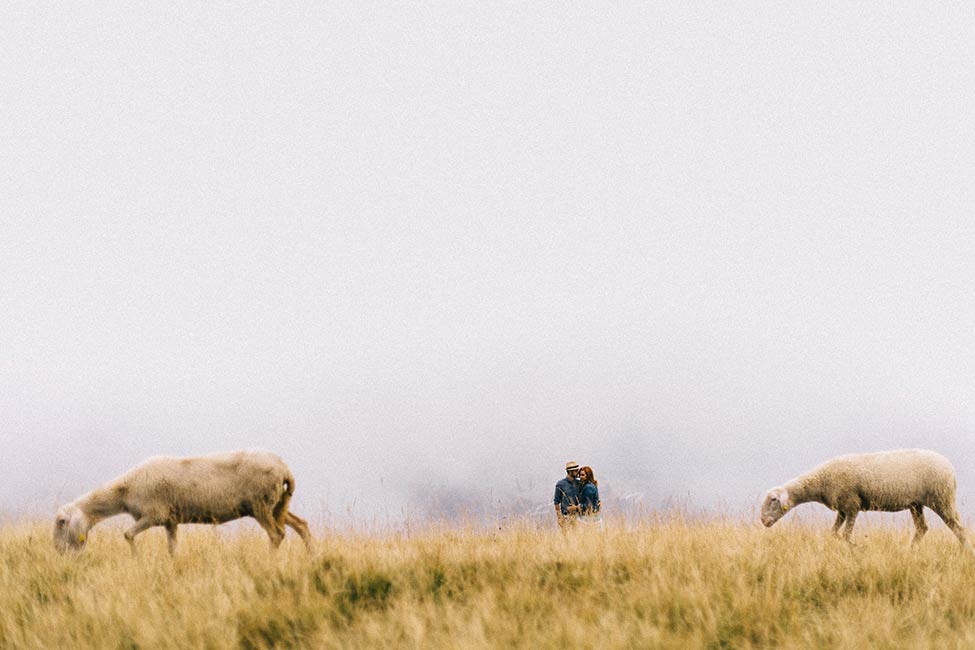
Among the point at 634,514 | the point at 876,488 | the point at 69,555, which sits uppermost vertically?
the point at 69,555

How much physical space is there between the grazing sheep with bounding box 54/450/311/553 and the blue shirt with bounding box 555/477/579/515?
4441 millimetres

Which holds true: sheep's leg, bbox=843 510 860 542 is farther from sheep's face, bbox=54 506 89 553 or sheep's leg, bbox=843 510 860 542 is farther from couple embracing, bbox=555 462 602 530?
sheep's face, bbox=54 506 89 553

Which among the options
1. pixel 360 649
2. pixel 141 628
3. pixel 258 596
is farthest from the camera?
pixel 258 596

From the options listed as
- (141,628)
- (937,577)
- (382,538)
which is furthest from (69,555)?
(937,577)

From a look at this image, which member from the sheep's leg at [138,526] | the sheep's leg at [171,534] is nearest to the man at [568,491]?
the sheep's leg at [171,534]

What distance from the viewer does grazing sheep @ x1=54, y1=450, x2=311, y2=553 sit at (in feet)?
32.8

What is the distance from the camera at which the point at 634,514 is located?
399 inches

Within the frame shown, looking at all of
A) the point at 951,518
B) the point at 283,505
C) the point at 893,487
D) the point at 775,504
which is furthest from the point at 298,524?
the point at 951,518

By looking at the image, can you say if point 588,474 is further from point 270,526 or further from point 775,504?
point 270,526

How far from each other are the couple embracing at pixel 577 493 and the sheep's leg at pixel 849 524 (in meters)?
3.53

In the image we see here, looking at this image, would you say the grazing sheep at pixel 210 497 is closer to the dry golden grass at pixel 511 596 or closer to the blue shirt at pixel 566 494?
the dry golden grass at pixel 511 596

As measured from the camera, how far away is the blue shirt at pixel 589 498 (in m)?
12.3

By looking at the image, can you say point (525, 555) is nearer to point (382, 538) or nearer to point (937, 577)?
point (382, 538)

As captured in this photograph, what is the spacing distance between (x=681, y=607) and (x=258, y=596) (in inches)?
130
